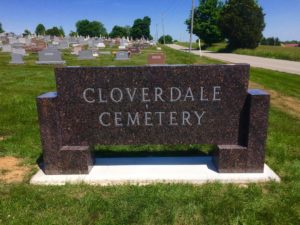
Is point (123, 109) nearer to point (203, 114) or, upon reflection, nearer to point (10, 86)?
point (203, 114)

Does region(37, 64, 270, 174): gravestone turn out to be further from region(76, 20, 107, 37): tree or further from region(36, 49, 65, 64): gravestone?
region(76, 20, 107, 37): tree

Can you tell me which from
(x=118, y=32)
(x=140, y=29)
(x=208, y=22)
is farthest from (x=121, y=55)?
(x=140, y=29)

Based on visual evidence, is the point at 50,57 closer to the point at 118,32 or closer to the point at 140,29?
the point at 118,32

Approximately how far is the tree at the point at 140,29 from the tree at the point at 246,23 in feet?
267

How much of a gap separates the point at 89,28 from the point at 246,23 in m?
90.9

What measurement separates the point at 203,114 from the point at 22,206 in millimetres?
2652

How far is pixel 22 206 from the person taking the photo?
11.2ft

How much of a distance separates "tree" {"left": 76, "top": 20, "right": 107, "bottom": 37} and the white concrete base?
128m

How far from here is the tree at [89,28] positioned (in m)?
126

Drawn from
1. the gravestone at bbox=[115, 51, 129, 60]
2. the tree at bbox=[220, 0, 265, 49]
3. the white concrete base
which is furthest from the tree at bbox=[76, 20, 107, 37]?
the white concrete base

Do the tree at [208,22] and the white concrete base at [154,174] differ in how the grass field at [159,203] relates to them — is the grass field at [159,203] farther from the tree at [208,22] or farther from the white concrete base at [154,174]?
the tree at [208,22]

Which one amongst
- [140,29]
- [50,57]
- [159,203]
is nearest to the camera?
[159,203]

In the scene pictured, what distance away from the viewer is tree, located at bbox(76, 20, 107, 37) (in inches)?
4941

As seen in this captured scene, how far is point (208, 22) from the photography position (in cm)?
6425
